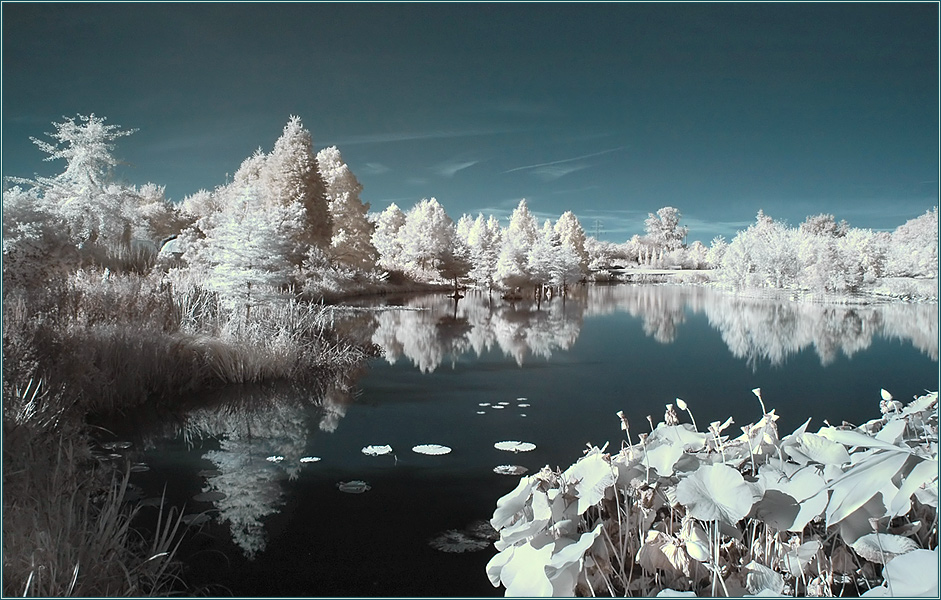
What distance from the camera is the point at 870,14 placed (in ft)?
5.86

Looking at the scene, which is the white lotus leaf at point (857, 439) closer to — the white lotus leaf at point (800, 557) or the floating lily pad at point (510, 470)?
the white lotus leaf at point (800, 557)

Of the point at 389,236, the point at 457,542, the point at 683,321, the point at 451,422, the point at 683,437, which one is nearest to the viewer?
the point at 683,437

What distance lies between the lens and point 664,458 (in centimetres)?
142

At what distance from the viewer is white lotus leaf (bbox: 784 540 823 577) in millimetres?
1285

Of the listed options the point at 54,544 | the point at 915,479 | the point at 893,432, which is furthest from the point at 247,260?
the point at 915,479

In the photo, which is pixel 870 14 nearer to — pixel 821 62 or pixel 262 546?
pixel 821 62

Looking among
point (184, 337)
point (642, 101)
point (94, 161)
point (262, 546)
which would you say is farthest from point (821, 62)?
point (184, 337)

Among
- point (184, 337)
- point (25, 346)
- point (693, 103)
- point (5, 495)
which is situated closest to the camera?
point (5, 495)

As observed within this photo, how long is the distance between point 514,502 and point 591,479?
8.8 inches

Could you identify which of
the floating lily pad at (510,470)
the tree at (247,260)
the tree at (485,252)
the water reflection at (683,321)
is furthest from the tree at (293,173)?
the floating lily pad at (510,470)

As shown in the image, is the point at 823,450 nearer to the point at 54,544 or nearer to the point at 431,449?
the point at 54,544

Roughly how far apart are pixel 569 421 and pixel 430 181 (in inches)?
60.2

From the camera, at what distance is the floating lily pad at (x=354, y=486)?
8.01 ft

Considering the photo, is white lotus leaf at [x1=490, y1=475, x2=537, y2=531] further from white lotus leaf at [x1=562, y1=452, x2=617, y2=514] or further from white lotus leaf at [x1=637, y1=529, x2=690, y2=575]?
white lotus leaf at [x1=637, y1=529, x2=690, y2=575]
